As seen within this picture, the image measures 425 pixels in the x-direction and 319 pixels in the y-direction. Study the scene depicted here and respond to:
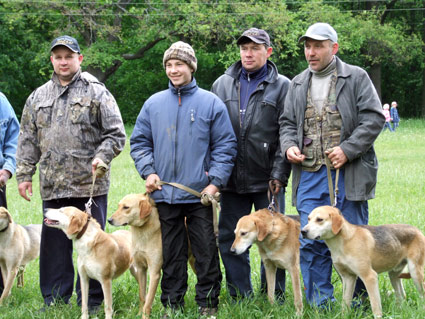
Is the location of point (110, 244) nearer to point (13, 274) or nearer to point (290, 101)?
point (13, 274)

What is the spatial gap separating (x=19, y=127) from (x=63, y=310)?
1932mm

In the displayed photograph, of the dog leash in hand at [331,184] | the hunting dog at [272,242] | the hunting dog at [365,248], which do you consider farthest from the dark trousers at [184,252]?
the dog leash in hand at [331,184]

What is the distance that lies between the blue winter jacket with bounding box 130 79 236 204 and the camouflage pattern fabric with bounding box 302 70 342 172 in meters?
0.65

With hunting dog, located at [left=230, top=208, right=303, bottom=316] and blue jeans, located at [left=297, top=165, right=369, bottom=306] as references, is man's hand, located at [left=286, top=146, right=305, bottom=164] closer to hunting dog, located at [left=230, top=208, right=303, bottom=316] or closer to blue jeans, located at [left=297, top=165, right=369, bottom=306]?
blue jeans, located at [left=297, top=165, right=369, bottom=306]

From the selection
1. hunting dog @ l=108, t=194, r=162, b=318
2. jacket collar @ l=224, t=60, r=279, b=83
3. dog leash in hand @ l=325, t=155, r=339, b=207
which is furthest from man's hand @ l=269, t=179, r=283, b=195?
hunting dog @ l=108, t=194, r=162, b=318

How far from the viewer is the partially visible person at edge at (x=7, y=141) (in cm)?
617

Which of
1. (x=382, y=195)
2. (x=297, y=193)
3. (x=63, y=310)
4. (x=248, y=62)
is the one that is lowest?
(x=382, y=195)

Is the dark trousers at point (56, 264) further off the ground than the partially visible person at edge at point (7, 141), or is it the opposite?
the partially visible person at edge at point (7, 141)

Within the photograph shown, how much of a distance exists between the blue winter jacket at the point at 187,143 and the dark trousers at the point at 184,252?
6.1 inches

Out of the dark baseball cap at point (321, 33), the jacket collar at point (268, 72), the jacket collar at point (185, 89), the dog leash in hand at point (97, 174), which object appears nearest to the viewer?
the dark baseball cap at point (321, 33)

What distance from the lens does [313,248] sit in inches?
205

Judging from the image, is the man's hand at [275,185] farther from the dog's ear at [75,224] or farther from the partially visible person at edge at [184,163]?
the dog's ear at [75,224]

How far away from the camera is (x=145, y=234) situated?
5332 millimetres

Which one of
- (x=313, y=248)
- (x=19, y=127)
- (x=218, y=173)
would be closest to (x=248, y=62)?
(x=218, y=173)
